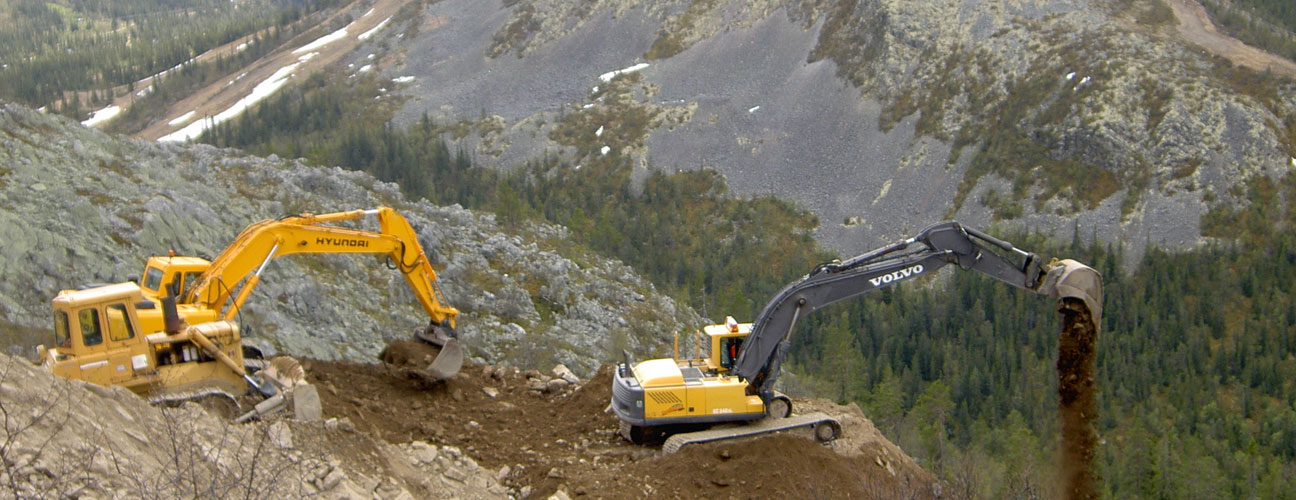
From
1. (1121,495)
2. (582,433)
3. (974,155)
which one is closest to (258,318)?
(582,433)

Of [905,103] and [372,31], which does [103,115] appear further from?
[905,103]

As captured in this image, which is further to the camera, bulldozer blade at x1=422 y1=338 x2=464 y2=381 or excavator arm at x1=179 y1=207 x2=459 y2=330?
bulldozer blade at x1=422 y1=338 x2=464 y2=381

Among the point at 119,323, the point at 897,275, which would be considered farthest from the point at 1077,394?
the point at 119,323

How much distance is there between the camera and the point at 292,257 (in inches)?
1264

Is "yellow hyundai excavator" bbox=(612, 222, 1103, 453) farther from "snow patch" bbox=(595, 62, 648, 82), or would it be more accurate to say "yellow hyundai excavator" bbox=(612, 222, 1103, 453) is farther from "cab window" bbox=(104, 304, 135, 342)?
"snow patch" bbox=(595, 62, 648, 82)

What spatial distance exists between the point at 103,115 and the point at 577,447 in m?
95.8

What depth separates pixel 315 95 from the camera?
3725 inches

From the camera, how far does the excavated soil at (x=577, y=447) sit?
16.1 m

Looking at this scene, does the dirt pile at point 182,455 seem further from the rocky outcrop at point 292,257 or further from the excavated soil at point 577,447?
the rocky outcrop at point 292,257

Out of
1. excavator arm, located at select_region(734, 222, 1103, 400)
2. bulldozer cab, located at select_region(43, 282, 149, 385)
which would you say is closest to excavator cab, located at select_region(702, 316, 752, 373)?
excavator arm, located at select_region(734, 222, 1103, 400)

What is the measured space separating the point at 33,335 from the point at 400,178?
175ft

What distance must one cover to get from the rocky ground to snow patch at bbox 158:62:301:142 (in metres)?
71.0

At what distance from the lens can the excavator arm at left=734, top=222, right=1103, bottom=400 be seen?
17047 mm

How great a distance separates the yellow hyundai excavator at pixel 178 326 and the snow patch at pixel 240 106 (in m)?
71.0
